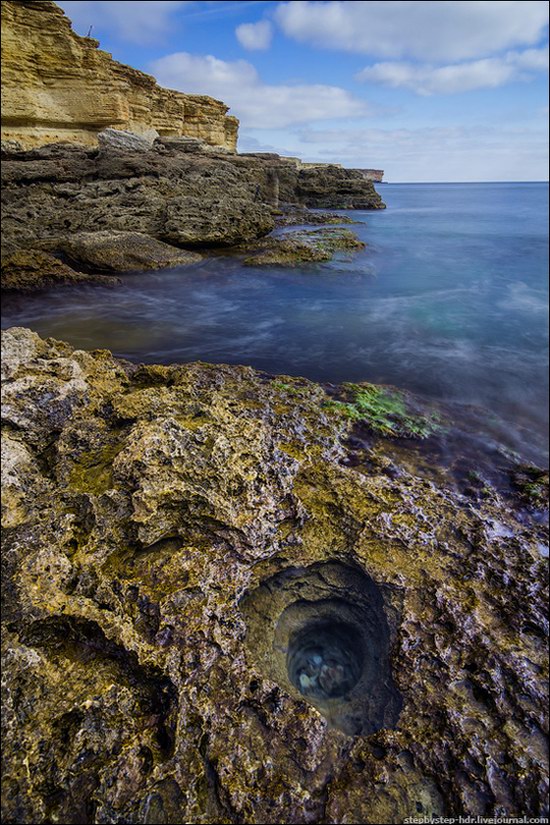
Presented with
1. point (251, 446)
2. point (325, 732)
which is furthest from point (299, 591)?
point (251, 446)

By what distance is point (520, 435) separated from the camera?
4520 millimetres

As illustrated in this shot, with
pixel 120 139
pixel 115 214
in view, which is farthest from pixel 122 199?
pixel 120 139

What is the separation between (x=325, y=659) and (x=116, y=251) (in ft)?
32.0

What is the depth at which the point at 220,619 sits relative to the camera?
2160 mm

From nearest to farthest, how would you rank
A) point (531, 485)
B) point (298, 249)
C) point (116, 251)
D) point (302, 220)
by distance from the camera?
point (531, 485) → point (116, 251) → point (298, 249) → point (302, 220)

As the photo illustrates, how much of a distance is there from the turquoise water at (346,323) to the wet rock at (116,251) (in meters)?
0.49

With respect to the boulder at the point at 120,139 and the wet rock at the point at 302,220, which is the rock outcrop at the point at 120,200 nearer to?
the wet rock at the point at 302,220

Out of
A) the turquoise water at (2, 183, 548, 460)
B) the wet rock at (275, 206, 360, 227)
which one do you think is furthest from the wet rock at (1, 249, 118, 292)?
the wet rock at (275, 206, 360, 227)

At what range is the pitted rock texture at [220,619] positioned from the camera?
1667 mm

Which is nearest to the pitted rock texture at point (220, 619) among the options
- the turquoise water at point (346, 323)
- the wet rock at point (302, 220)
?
the turquoise water at point (346, 323)

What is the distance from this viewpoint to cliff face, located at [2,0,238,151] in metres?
13.3

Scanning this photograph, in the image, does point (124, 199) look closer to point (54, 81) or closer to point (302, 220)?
point (54, 81)

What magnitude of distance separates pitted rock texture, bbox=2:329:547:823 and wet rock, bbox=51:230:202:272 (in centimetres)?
693

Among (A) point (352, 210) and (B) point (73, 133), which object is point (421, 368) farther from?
(A) point (352, 210)
